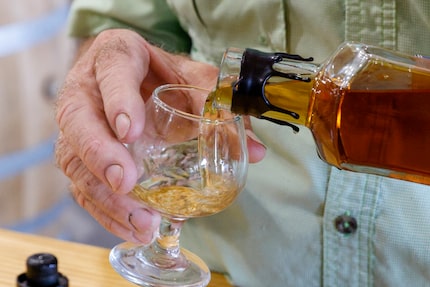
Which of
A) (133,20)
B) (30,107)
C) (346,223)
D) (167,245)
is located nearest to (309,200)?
(346,223)

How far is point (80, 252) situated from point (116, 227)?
0.06m

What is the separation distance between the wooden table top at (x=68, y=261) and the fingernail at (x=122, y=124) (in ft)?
0.40

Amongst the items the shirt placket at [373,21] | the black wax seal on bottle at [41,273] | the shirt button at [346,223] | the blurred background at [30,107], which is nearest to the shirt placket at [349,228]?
the shirt button at [346,223]

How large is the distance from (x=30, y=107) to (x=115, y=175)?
1030 millimetres

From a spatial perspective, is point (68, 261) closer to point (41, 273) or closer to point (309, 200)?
point (41, 273)

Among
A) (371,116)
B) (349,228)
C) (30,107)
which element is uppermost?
(371,116)

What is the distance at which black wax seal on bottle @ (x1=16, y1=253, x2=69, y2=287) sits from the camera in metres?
0.50

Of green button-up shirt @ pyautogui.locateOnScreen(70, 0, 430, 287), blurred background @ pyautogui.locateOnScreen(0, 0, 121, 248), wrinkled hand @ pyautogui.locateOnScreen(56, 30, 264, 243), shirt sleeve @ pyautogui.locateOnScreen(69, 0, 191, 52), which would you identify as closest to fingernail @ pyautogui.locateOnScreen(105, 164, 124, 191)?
wrinkled hand @ pyautogui.locateOnScreen(56, 30, 264, 243)

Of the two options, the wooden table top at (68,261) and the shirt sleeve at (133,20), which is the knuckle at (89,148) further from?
the shirt sleeve at (133,20)

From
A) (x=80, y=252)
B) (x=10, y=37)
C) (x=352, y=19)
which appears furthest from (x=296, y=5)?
(x=10, y=37)

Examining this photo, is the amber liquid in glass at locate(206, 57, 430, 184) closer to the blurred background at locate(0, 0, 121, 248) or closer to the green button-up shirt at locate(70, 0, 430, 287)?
the green button-up shirt at locate(70, 0, 430, 287)

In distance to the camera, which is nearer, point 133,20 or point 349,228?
point 349,228

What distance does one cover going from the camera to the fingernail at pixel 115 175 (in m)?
0.48

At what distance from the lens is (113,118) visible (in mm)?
495
